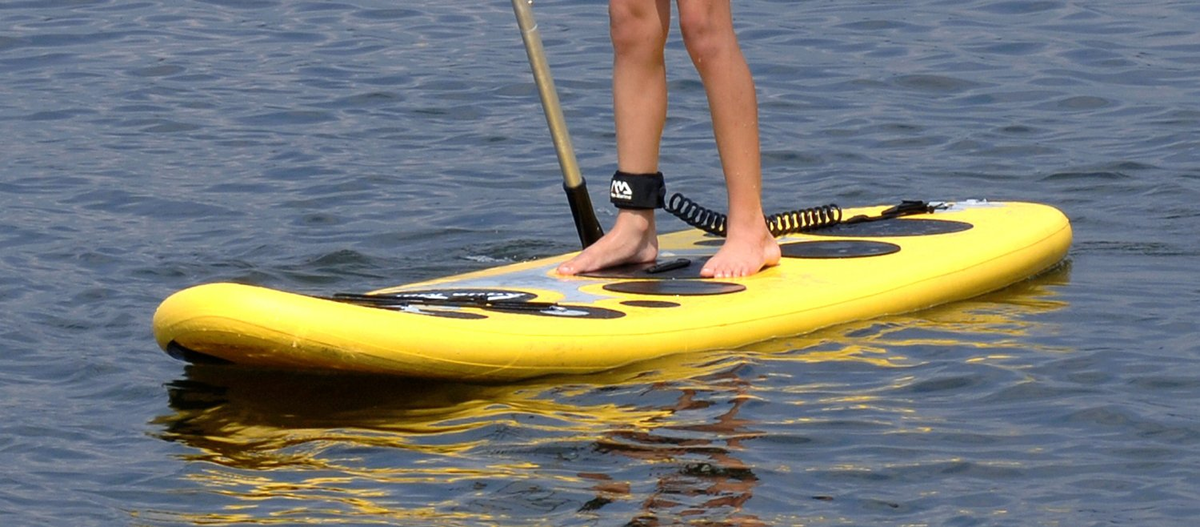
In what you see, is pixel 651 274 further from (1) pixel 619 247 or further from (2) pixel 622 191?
(2) pixel 622 191

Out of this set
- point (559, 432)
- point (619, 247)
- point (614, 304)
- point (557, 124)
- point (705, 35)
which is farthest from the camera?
point (557, 124)

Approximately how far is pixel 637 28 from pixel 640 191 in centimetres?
45

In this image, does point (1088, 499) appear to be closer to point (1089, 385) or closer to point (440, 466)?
point (1089, 385)

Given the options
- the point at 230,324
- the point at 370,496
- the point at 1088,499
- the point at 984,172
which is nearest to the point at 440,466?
the point at 370,496

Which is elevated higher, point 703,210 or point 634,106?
point 634,106

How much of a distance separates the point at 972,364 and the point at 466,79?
5086mm

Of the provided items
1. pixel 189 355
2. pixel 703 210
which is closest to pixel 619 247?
pixel 703 210

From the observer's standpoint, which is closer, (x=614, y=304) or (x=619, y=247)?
(x=614, y=304)

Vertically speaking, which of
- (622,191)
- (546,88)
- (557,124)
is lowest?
(622,191)

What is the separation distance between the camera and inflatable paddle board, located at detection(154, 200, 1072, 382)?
4000mm

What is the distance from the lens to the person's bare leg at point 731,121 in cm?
473

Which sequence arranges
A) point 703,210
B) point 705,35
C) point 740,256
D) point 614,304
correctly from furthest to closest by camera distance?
point 703,210 < point 740,256 < point 705,35 < point 614,304

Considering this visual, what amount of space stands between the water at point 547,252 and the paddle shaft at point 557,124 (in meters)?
0.75

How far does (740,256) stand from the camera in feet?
16.0
